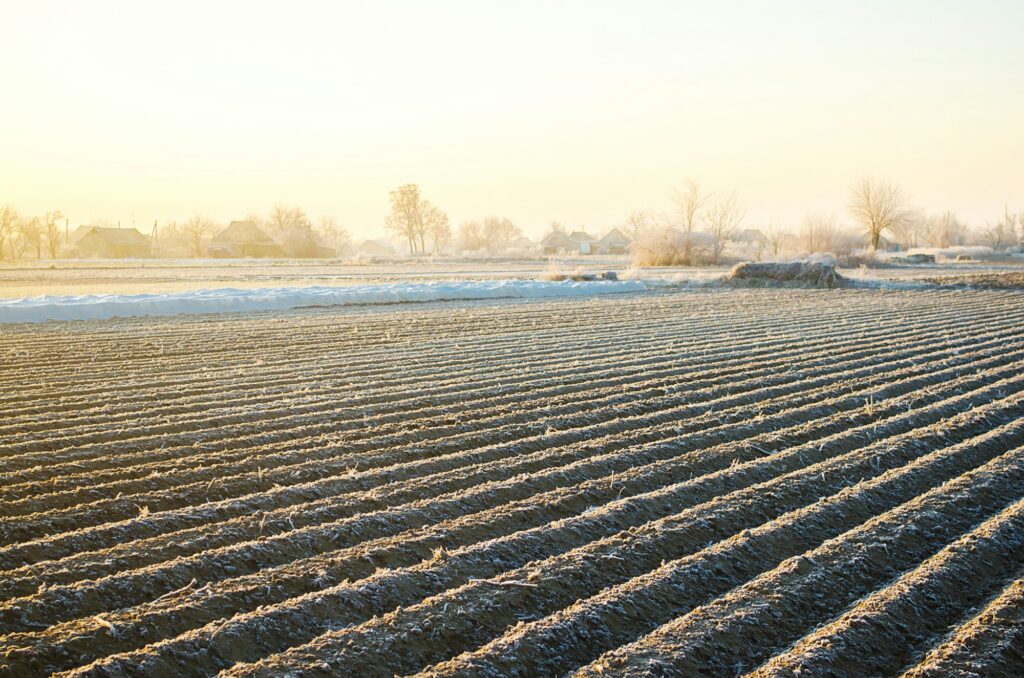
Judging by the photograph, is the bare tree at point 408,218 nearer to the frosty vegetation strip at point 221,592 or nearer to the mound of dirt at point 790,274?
the mound of dirt at point 790,274

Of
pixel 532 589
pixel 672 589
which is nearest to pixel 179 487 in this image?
pixel 532 589

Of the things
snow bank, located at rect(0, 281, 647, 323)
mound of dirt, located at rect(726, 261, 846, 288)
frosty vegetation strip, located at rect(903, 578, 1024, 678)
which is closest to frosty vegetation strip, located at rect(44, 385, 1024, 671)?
frosty vegetation strip, located at rect(903, 578, 1024, 678)

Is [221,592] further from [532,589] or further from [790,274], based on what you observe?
[790,274]

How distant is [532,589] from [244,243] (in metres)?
75.2

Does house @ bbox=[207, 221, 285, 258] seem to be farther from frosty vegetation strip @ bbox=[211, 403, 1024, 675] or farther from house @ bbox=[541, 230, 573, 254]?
frosty vegetation strip @ bbox=[211, 403, 1024, 675]

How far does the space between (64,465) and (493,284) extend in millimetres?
19469

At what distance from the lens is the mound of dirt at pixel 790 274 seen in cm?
2623

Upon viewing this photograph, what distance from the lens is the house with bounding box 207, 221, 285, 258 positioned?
7300cm

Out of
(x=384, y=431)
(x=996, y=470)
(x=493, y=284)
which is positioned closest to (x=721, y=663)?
(x=996, y=470)

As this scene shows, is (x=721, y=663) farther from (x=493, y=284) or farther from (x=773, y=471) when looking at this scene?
(x=493, y=284)

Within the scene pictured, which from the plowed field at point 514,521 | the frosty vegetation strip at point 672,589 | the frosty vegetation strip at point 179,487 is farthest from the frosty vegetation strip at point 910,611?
the frosty vegetation strip at point 179,487

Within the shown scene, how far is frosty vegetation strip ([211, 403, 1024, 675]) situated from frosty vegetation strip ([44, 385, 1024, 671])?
12 millimetres

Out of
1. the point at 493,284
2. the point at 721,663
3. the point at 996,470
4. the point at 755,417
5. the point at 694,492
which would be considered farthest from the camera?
the point at 493,284

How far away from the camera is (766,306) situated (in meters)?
18.3
